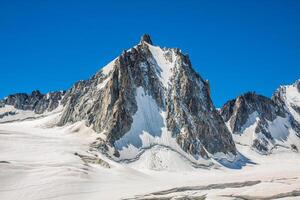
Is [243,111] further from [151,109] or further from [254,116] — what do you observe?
[151,109]

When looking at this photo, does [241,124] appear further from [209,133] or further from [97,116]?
[97,116]

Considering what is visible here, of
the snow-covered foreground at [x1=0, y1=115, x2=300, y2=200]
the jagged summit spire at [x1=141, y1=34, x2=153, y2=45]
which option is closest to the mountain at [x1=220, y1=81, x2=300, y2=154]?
the jagged summit spire at [x1=141, y1=34, x2=153, y2=45]

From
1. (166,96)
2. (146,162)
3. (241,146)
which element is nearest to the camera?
(146,162)

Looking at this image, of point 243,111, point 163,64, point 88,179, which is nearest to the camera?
point 88,179

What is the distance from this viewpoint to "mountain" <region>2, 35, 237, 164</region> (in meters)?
112

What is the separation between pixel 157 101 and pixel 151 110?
4985 millimetres

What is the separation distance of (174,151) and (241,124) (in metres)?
85.2

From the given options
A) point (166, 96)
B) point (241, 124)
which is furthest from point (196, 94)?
point (241, 124)

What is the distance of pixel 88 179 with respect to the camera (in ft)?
194

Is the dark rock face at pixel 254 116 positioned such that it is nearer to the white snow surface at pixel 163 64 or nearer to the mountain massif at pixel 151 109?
the mountain massif at pixel 151 109

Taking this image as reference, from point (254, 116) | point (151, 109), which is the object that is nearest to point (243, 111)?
point (254, 116)

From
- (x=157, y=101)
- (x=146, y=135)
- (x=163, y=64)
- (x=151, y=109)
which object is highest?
(x=163, y=64)

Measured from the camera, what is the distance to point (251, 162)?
5610 inches

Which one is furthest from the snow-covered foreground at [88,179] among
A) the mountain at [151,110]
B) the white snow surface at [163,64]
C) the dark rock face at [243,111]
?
the dark rock face at [243,111]
